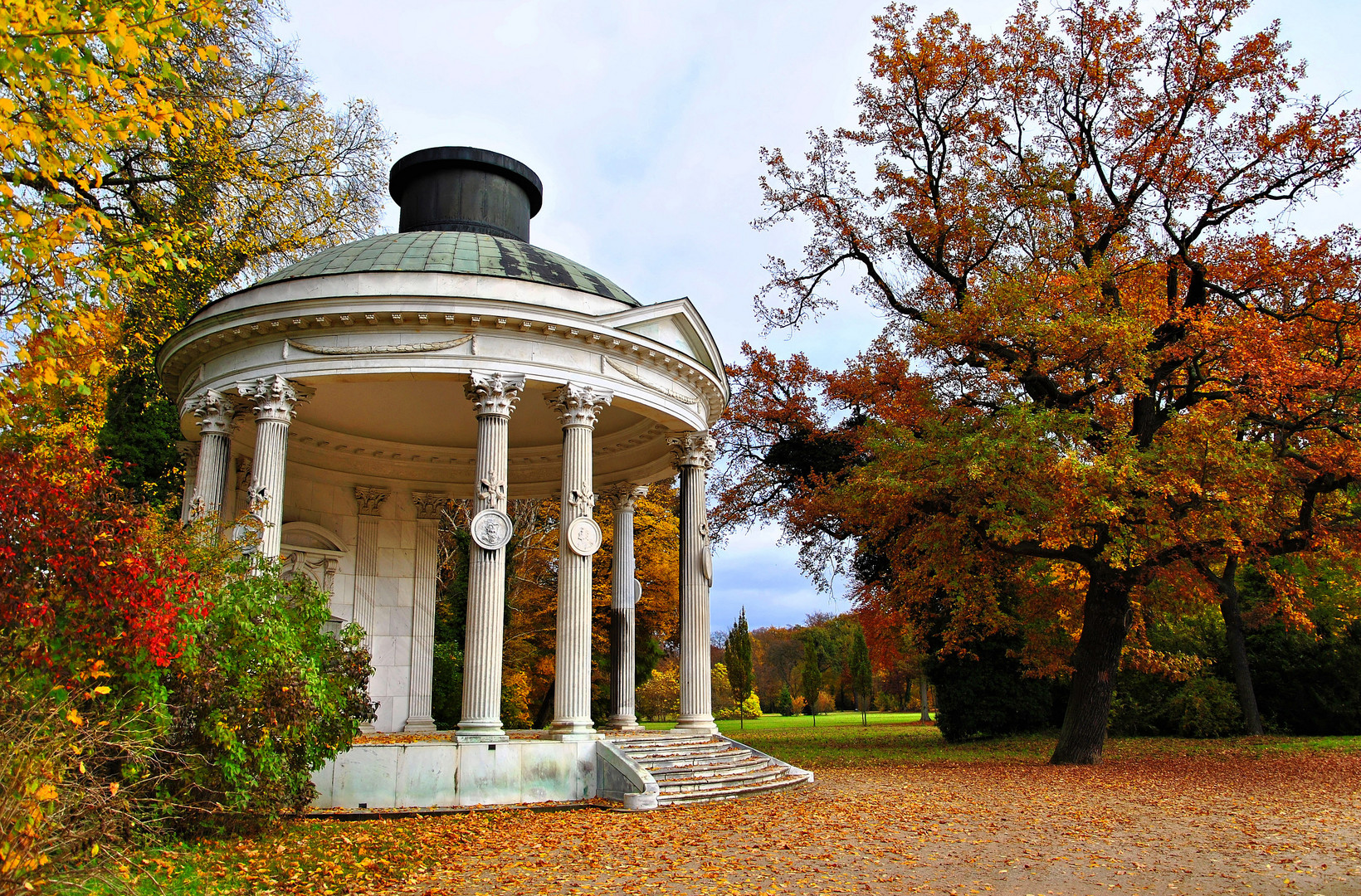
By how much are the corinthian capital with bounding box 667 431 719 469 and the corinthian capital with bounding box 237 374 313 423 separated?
8.19m

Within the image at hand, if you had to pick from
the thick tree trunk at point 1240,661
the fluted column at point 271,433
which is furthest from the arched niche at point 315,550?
the thick tree trunk at point 1240,661

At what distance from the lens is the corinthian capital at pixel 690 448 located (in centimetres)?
2128

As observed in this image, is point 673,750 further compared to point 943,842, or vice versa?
point 673,750

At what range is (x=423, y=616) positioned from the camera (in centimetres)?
2495

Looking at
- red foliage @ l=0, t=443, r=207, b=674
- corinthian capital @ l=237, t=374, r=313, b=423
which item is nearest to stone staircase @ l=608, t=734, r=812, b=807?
corinthian capital @ l=237, t=374, r=313, b=423

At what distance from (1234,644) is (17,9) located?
109ft

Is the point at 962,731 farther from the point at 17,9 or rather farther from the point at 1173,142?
the point at 17,9

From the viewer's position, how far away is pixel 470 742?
1563cm

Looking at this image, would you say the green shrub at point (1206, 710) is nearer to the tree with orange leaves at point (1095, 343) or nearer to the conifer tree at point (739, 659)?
the tree with orange leaves at point (1095, 343)

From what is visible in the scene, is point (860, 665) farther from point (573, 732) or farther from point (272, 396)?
point (272, 396)

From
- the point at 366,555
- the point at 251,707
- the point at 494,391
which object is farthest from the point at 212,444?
the point at 251,707

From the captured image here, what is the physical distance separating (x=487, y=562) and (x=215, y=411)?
658 cm

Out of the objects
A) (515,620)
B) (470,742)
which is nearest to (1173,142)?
(470,742)

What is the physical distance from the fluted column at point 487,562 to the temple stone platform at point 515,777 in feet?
1.88
